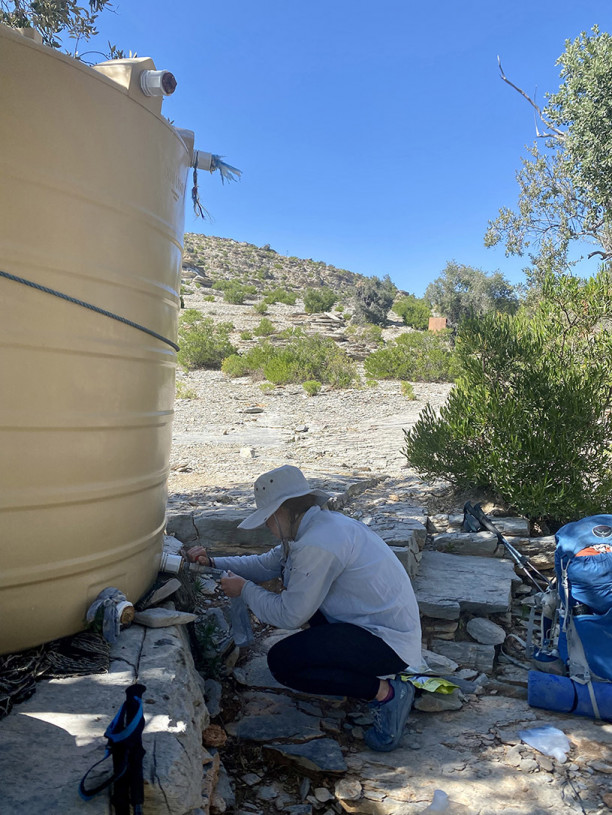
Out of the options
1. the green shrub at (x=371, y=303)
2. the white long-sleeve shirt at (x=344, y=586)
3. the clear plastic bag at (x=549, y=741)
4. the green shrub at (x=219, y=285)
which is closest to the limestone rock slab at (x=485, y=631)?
the clear plastic bag at (x=549, y=741)

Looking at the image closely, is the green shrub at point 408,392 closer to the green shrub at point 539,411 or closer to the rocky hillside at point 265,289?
the rocky hillside at point 265,289

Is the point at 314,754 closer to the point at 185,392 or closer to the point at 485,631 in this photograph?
the point at 485,631

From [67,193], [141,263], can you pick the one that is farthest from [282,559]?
[67,193]

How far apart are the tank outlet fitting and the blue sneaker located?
281 cm

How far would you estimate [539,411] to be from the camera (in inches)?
234

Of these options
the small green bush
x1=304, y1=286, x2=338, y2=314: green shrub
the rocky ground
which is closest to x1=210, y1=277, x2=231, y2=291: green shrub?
x1=304, y1=286, x2=338, y2=314: green shrub

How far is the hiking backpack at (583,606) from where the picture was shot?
3.40 metres

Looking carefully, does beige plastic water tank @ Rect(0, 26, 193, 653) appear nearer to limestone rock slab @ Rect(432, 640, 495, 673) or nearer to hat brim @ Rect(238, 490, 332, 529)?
hat brim @ Rect(238, 490, 332, 529)

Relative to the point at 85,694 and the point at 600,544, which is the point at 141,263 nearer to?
the point at 85,694

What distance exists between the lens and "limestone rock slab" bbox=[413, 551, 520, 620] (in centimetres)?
438

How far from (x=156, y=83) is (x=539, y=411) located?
4.47 metres

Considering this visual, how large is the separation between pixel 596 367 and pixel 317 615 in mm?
4033

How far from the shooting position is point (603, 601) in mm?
3477

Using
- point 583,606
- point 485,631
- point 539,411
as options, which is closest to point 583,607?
point 583,606
